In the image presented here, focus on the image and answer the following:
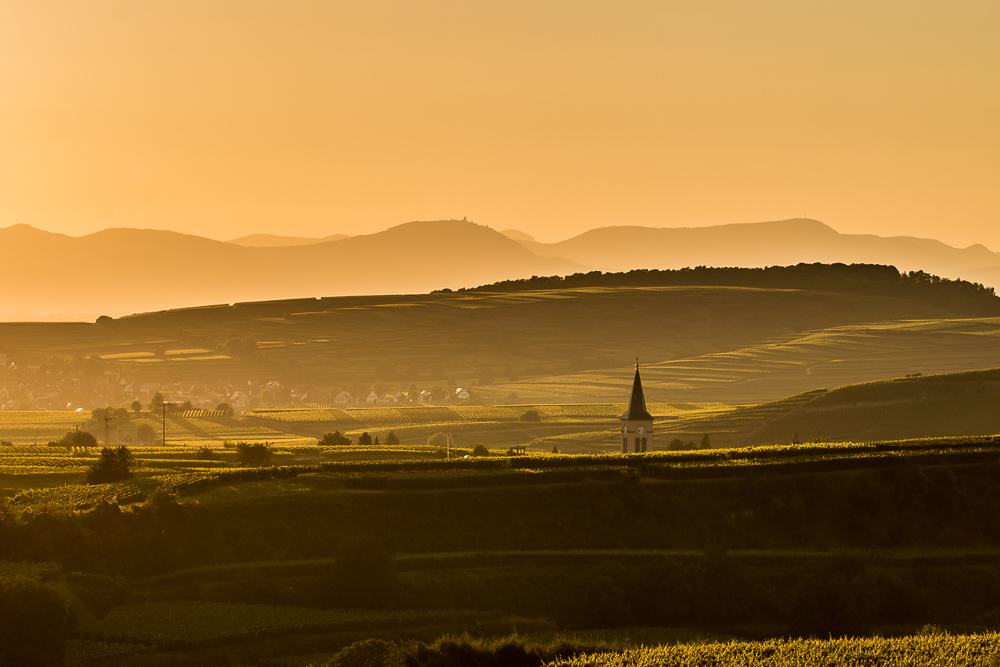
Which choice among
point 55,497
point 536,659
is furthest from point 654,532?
point 55,497

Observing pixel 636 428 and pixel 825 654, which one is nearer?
pixel 825 654

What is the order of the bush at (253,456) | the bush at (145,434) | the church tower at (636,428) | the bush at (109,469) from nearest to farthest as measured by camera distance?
→ the bush at (109,469) < the bush at (253,456) < the church tower at (636,428) < the bush at (145,434)

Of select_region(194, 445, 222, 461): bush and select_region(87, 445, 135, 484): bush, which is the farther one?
select_region(194, 445, 222, 461): bush

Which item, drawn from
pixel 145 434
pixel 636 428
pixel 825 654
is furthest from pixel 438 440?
pixel 825 654

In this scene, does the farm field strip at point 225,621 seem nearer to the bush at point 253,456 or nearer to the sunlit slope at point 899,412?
the bush at point 253,456

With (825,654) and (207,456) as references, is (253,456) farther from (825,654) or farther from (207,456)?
(825,654)

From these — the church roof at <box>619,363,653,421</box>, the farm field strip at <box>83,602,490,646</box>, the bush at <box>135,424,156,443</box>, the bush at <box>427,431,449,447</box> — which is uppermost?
the church roof at <box>619,363,653,421</box>

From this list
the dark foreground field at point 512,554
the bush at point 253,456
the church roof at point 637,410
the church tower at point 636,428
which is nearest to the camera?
the dark foreground field at point 512,554

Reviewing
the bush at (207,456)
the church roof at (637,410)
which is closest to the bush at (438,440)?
the church roof at (637,410)

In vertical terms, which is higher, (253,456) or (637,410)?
(637,410)

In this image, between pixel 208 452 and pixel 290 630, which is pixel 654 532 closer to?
pixel 290 630

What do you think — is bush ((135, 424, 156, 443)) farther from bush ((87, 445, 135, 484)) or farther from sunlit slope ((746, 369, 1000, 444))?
bush ((87, 445, 135, 484))

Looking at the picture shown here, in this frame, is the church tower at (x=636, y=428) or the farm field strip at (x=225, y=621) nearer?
the farm field strip at (x=225, y=621)

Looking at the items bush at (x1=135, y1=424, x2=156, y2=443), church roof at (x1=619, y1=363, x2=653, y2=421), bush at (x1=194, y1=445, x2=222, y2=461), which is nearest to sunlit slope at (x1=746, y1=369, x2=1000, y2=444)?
church roof at (x1=619, y1=363, x2=653, y2=421)
